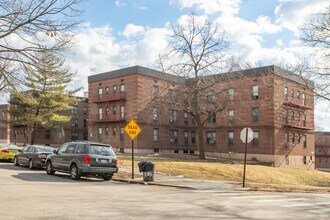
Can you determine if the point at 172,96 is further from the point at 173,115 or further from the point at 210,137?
the point at 173,115

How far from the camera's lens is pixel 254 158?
44.4 m

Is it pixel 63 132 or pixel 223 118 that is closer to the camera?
pixel 223 118

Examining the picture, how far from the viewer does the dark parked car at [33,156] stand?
2214cm

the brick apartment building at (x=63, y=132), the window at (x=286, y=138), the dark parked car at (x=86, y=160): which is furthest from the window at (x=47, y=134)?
the dark parked car at (x=86, y=160)

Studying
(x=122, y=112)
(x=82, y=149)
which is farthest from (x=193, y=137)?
(x=82, y=149)

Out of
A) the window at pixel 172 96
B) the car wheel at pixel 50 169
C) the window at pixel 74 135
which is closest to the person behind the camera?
the car wheel at pixel 50 169

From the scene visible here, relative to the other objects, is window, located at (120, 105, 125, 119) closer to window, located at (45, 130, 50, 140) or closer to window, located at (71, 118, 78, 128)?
window, located at (71, 118, 78, 128)

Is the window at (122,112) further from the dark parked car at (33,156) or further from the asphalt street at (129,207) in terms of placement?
the asphalt street at (129,207)

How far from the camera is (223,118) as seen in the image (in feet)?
158

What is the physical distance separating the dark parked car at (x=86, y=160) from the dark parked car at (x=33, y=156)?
3.24m

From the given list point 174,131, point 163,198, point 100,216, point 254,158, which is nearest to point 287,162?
point 254,158

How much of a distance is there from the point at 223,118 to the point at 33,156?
97.7 ft

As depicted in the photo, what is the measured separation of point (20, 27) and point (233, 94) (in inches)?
1361

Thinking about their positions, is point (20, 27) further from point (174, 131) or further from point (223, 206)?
point (174, 131)
